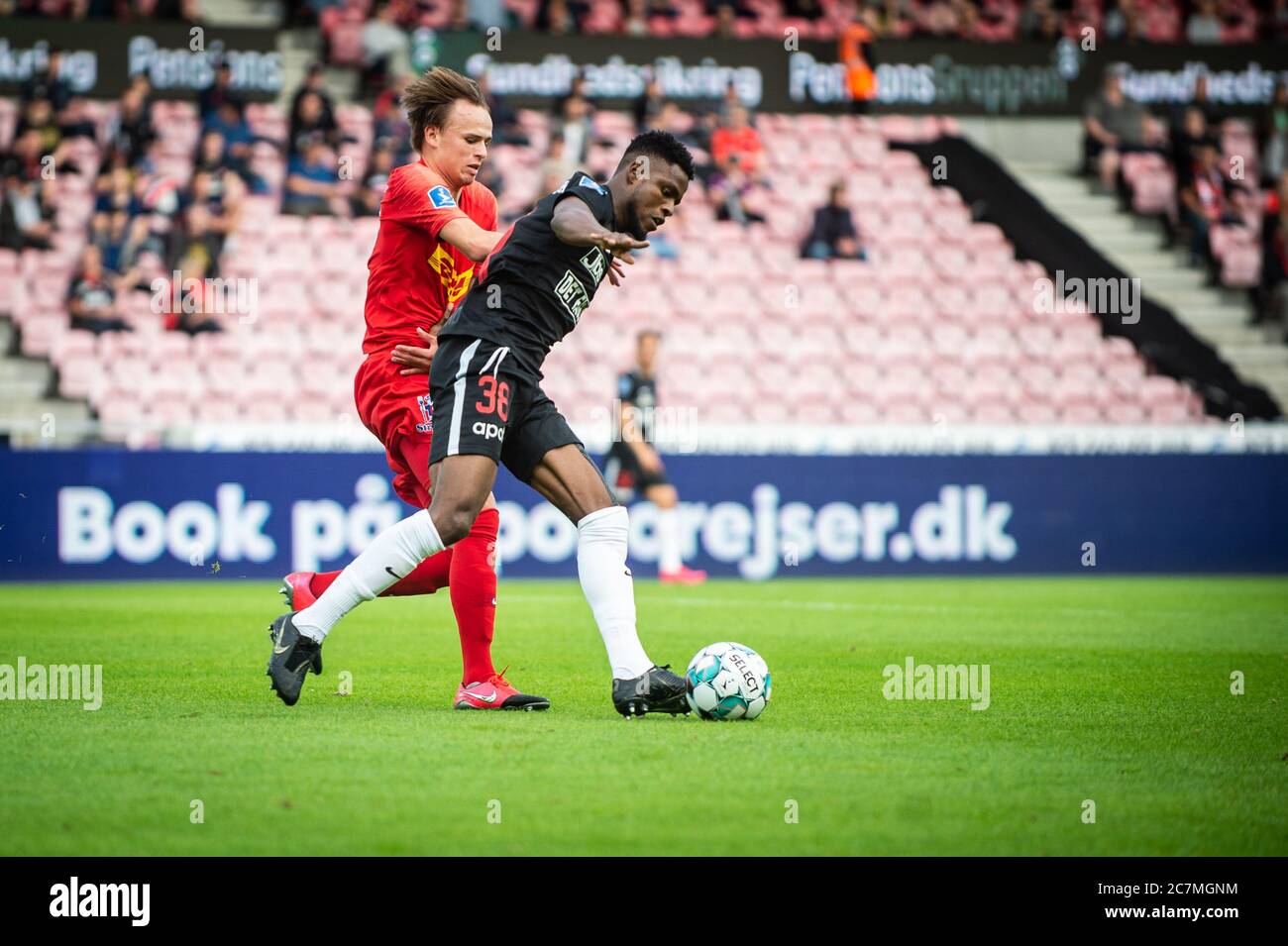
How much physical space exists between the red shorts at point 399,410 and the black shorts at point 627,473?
769 centimetres

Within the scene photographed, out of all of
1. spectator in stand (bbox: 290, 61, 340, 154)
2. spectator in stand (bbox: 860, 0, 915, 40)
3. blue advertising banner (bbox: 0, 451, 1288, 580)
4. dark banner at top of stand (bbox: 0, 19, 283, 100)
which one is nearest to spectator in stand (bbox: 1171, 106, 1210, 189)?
spectator in stand (bbox: 860, 0, 915, 40)

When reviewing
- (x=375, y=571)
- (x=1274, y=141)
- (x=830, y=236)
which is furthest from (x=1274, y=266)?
(x=375, y=571)

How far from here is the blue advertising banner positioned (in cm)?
1485

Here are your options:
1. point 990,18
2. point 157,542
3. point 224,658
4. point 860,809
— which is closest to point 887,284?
point 990,18

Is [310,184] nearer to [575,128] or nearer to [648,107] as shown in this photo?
[575,128]

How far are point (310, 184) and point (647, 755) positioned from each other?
568 inches

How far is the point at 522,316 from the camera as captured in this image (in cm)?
645

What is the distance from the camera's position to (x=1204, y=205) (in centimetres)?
2120

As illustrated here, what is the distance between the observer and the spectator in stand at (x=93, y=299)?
17172mm

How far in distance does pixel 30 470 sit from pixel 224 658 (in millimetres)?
6811

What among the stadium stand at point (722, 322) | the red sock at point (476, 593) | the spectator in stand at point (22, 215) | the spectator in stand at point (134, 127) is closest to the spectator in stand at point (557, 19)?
the stadium stand at point (722, 322)

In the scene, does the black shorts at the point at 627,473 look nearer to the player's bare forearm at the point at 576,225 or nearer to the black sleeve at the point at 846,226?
the black sleeve at the point at 846,226

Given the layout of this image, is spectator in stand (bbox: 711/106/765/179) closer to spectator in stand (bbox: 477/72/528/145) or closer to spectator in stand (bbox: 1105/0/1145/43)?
spectator in stand (bbox: 477/72/528/145)

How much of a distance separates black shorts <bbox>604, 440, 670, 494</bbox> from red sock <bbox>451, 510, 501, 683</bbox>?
777 cm
